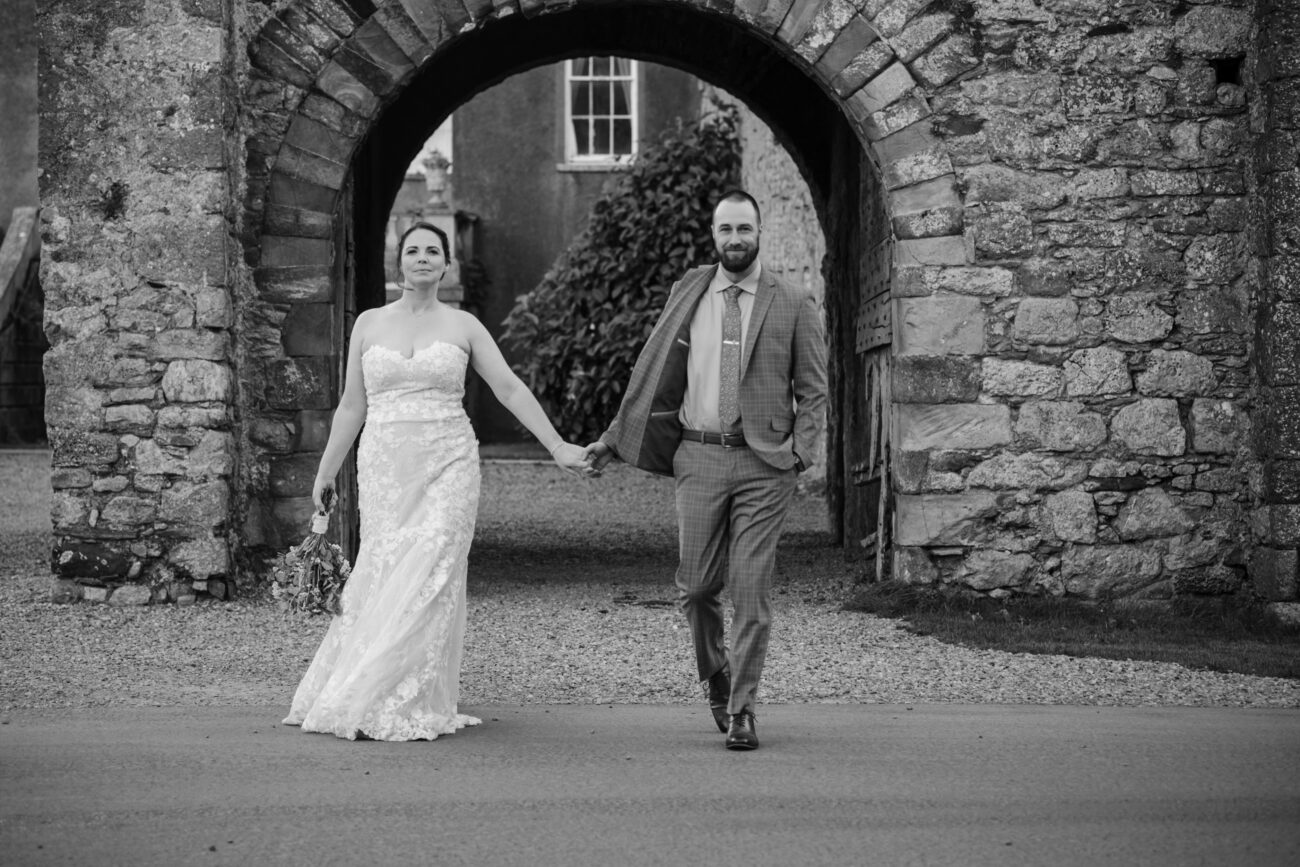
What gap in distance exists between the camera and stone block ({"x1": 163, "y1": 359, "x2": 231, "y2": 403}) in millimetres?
8539

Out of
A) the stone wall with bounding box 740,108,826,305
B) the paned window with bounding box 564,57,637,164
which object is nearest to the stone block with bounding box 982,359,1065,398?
the stone wall with bounding box 740,108,826,305

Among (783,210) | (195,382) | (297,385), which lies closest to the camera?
(195,382)

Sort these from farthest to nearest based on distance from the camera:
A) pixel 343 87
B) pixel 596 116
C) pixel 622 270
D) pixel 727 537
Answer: pixel 596 116, pixel 622 270, pixel 343 87, pixel 727 537

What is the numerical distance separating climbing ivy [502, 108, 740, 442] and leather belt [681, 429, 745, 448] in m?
13.1

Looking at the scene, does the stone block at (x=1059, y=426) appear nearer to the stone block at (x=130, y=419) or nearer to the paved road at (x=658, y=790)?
the paved road at (x=658, y=790)

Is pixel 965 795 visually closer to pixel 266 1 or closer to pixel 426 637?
pixel 426 637

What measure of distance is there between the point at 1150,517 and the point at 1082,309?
3.66ft

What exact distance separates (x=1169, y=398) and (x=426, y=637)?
468cm

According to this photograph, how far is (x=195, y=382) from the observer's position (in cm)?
855

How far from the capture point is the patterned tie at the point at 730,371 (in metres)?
5.49

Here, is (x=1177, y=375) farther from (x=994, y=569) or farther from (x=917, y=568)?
(x=917, y=568)

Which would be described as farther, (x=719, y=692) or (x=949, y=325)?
(x=949, y=325)

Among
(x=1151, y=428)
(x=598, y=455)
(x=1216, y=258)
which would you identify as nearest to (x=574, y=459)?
(x=598, y=455)

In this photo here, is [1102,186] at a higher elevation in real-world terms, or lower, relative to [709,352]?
higher
